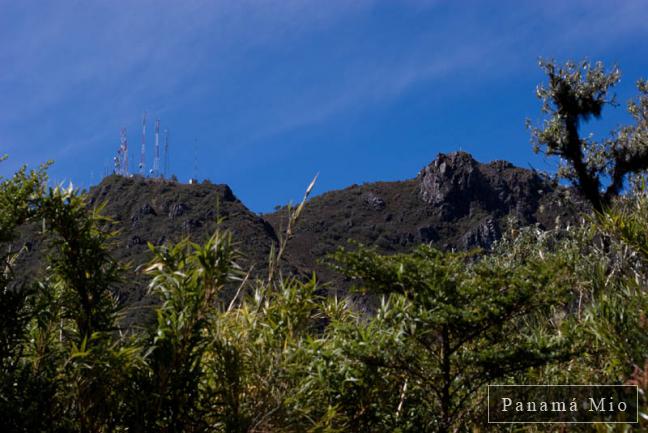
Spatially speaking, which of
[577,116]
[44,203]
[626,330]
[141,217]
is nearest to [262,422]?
[44,203]

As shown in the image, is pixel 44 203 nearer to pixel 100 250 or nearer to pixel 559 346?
pixel 100 250

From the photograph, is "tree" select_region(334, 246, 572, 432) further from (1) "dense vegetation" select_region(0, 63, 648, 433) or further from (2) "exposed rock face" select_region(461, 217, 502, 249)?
(2) "exposed rock face" select_region(461, 217, 502, 249)

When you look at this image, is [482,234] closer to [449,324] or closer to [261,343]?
[449,324]

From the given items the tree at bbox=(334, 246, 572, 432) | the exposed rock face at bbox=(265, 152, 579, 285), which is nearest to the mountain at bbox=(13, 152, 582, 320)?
the exposed rock face at bbox=(265, 152, 579, 285)

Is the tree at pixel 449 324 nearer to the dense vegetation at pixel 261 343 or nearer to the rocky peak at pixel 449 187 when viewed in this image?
the dense vegetation at pixel 261 343

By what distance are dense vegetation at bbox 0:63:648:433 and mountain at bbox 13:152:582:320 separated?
157ft

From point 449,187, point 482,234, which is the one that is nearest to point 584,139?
point 482,234

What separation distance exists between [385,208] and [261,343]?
87.0 meters

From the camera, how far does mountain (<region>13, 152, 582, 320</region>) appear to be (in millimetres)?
60719

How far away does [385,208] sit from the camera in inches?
3543

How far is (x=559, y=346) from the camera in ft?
11.8

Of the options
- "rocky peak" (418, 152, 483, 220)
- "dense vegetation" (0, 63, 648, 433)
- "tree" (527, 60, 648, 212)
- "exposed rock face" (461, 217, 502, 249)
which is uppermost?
"rocky peak" (418, 152, 483, 220)

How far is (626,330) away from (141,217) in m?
58.6

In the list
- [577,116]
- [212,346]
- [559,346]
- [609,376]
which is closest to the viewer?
[212,346]
